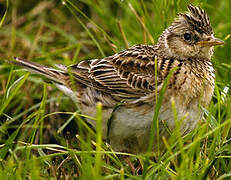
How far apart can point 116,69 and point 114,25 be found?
981mm

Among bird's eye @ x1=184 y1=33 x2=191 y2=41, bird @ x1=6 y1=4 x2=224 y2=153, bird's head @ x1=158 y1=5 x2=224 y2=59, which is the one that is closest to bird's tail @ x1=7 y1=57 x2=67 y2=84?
bird @ x1=6 y1=4 x2=224 y2=153

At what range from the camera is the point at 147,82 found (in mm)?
4441

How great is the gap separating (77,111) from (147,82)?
3.09ft

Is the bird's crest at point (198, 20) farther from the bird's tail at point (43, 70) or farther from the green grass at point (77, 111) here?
the bird's tail at point (43, 70)

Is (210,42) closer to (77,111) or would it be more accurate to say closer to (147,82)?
(147,82)

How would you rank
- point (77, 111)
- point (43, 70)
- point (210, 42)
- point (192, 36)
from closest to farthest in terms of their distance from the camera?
point (210, 42)
point (192, 36)
point (43, 70)
point (77, 111)

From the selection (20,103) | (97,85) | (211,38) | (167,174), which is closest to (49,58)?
(20,103)

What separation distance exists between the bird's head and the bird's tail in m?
1.14

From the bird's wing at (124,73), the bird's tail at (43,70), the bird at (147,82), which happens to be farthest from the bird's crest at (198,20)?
the bird's tail at (43,70)

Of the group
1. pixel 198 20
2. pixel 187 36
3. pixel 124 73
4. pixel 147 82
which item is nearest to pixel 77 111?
pixel 124 73

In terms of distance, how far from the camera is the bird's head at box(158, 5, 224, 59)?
14.6 feet

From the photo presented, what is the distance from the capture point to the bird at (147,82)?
420 cm

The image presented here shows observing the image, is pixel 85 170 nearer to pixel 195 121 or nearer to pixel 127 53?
pixel 195 121

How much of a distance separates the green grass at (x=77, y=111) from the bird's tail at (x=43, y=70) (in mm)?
194
